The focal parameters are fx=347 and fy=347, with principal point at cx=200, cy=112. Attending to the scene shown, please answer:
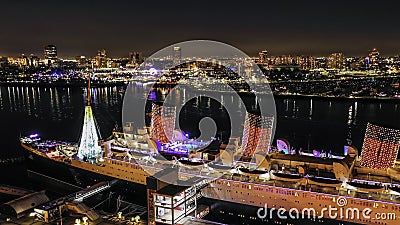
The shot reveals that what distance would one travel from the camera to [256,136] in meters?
10.9

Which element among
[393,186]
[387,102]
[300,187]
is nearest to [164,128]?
[300,187]

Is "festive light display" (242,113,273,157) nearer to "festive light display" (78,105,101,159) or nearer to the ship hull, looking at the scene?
the ship hull

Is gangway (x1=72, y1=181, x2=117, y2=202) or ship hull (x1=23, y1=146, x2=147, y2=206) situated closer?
gangway (x1=72, y1=181, x2=117, y2=202)

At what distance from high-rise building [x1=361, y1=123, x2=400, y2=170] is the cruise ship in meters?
0.03

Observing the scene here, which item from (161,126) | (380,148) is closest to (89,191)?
(161,126)

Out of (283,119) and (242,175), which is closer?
(242,175)

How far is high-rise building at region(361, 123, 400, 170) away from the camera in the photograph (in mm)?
8625

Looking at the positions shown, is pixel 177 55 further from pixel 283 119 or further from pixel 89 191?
pixel 89 191

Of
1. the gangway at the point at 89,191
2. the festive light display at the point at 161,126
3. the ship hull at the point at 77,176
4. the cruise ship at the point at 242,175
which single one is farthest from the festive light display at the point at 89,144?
the festive light display at the point at 161,126

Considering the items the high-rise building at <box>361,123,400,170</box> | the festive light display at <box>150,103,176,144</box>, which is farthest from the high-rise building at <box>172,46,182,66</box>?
the high-rise building at <box>361,123,400,170</box>

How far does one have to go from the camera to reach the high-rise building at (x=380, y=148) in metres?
8.62

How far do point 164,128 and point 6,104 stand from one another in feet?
76.8

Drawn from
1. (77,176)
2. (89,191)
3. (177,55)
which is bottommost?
(77,176)

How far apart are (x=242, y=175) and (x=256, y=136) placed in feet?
6.15
